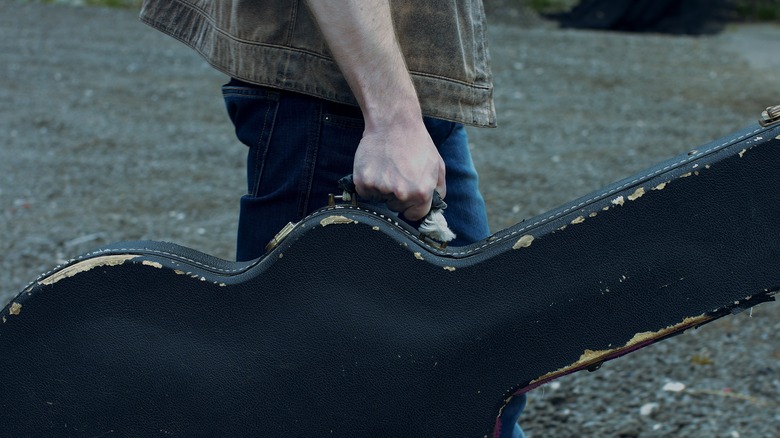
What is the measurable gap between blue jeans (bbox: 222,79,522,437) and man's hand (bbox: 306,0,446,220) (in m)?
0.09

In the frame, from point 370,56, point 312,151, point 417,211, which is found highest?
point 370,56

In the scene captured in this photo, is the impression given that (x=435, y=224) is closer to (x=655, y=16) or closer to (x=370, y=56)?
(x=370, y=56)

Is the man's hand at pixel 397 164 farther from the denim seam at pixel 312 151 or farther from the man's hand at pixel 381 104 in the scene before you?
the denim seam at pixel 312 151

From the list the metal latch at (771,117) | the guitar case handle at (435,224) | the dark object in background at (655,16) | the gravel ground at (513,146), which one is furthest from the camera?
the dark object in background at (655,16)

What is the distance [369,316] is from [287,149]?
0.29m

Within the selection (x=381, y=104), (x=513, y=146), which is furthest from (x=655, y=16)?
(x=381, y=104)

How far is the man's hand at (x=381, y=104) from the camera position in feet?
4.15

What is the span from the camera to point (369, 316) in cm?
133

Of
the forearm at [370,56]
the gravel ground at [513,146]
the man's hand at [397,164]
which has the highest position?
the forearm at [370,56]

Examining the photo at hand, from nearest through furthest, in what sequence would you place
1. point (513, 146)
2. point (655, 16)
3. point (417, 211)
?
1. point (417, 211)
2. point (513, 146)
3. point (655, 16)

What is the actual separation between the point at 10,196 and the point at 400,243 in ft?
13.3

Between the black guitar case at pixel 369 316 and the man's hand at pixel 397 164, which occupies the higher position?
the man's hand at pixel 397 164

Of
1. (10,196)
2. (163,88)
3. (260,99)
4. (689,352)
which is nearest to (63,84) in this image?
(163,88)

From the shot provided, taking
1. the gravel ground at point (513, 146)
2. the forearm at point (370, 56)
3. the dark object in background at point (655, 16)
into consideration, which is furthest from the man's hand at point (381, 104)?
the dark object in background at point (655, 16)
